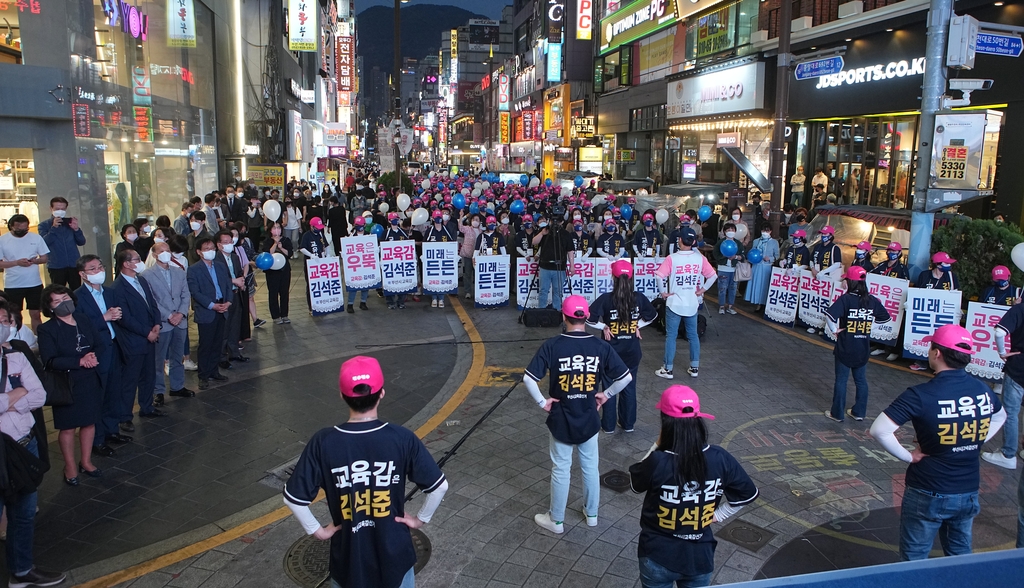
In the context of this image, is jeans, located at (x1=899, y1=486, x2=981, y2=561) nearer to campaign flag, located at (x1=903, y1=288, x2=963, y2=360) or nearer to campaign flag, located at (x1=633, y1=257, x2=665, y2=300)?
campaign flag, located at (x1=903, y1=288, x2=963, y2=360)

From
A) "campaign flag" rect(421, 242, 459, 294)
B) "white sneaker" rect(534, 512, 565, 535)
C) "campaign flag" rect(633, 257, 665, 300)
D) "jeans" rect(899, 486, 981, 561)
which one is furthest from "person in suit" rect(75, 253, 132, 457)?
"campaign flag" rect(633, 257, 665, 300)

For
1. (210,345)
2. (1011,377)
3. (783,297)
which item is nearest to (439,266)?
(210,345)

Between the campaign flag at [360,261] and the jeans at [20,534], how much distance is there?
27.9 ft

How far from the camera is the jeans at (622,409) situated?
7.39m

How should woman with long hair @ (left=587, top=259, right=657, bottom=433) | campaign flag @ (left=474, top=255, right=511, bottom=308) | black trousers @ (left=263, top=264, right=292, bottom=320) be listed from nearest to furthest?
1. woman with long hair @ (left=587, top=259, right=657, bottom=433)
2. black trousers @ (left=263, top=264, right=292, bottom=320)
3. campaign flag @ (left=474, top=255, right=511, bottom=308)

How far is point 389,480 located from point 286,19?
3906cm

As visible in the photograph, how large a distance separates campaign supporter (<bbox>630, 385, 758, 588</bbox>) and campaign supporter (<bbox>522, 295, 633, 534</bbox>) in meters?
1.53

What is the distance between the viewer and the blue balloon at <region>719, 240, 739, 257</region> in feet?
41.7

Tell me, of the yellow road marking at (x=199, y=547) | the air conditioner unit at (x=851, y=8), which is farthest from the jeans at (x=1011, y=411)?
the air conditioner unit at (x=851, y=8)

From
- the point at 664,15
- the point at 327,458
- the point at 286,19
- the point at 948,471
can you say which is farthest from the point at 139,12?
the point at 664,15

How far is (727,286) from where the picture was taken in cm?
1340

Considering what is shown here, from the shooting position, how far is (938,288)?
9.87 m

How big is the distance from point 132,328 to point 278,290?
500 centimetres

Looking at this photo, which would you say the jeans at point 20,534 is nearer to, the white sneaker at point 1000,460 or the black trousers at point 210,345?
the black trousers at point 210,345
